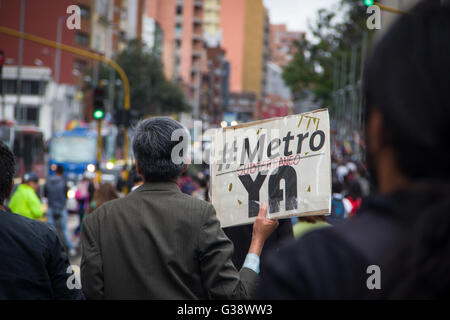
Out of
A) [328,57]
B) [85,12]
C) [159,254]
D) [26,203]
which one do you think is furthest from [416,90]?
[85,12]

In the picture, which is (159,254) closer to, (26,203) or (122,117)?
(26,203)

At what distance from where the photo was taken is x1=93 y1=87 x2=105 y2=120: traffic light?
56.6ft

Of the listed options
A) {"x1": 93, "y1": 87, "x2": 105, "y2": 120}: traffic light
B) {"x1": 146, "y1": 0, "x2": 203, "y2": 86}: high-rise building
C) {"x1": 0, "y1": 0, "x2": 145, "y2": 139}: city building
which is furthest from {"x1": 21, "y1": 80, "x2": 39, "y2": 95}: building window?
{"x1": 146, "y1": 0, "x2": 203, "y2": 86}: high-rise building

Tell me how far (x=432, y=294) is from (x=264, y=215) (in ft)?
7.33

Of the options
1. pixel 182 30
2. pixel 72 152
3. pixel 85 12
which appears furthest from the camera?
pixel 182 30

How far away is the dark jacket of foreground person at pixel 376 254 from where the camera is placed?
1231 millimetres

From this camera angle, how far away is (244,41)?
138250 millimetres

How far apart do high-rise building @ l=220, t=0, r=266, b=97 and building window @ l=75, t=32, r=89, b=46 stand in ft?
233

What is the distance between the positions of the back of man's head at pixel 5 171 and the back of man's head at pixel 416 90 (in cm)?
231

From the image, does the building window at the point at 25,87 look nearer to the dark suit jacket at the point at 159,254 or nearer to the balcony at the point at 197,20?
the dark suit jacket at the point at 159,254

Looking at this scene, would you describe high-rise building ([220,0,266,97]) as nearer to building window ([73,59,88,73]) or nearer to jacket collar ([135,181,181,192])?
building window ([73,59,88,73])

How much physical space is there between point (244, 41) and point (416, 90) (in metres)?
139

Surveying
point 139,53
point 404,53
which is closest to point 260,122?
point 404,53

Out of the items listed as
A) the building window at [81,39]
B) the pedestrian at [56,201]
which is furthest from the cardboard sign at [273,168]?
the building window at [81,39]
